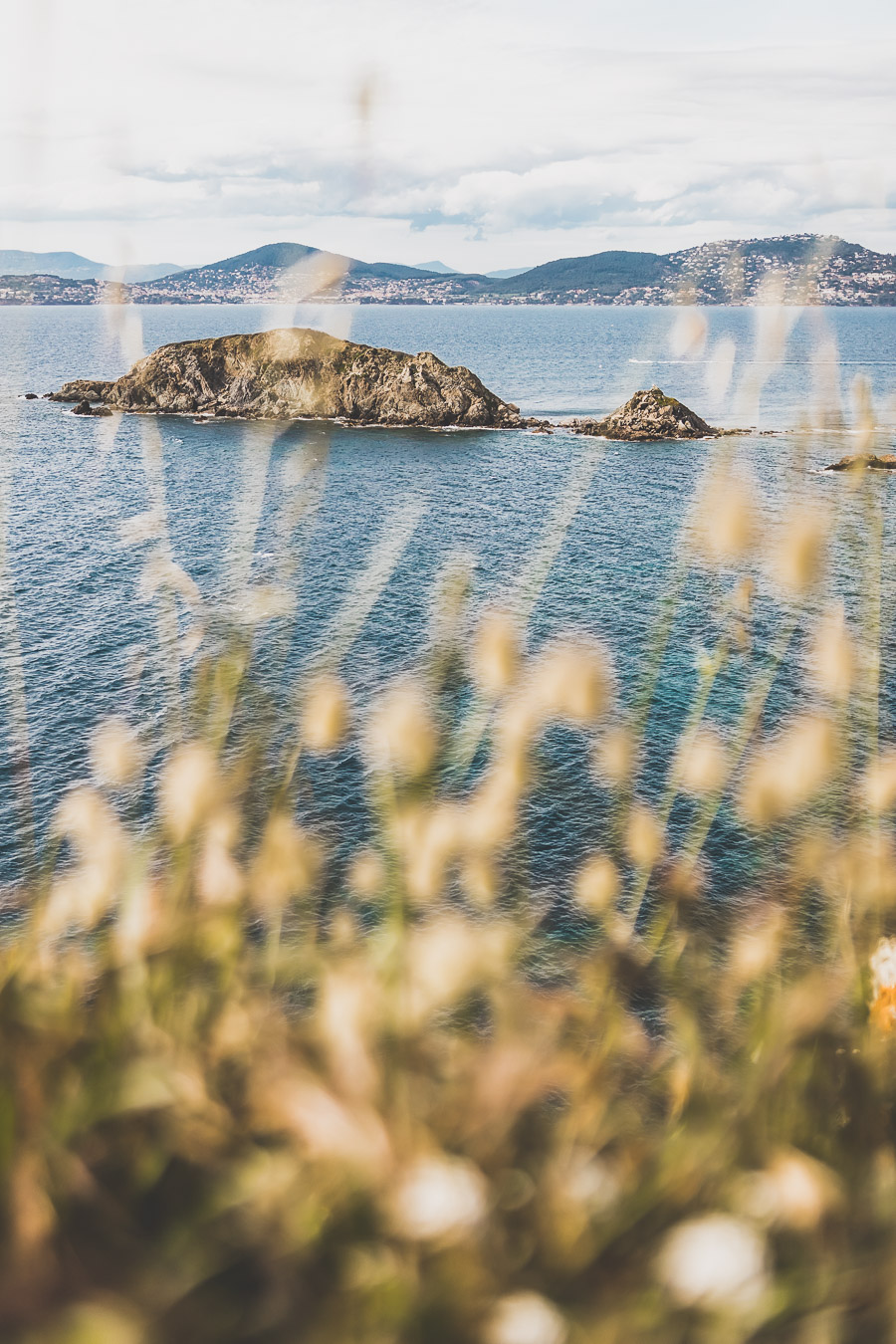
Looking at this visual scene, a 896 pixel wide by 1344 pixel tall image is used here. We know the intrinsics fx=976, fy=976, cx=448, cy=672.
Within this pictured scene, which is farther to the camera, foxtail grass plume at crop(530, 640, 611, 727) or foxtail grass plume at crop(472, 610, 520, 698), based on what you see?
foxtail grass plume at crop(472, 610, 520, 698)

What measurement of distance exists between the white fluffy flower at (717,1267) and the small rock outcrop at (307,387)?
4449 inches

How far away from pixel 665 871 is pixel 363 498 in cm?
8234

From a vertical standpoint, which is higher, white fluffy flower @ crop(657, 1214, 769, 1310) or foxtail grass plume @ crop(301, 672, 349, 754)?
foxtail grass plume @ crop(301, 672, 349, 754)

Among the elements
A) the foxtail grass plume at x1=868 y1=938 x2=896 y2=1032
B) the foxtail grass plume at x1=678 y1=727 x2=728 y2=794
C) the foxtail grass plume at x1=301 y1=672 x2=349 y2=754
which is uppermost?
the foxtail grass plume at x1=301 y1=672 x2=349 y2=754

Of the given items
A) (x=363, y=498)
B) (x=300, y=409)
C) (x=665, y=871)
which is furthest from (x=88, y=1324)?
(x=300, y=409)

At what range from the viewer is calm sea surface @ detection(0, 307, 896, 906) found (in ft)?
57.7

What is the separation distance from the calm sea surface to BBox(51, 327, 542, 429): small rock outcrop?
16.7ft

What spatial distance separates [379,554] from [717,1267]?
2624mm

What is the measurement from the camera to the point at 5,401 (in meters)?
115

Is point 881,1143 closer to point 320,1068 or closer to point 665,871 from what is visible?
point 665,871

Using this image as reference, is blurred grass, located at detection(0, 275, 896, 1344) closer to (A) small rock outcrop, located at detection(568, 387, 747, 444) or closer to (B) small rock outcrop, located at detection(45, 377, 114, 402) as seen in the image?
(A) small rock outcrop, located at detection(568, 387, 747, 444)

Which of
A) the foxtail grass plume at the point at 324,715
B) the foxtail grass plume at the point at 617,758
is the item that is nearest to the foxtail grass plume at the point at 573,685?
the foxtail grass plume at the point at 617,758

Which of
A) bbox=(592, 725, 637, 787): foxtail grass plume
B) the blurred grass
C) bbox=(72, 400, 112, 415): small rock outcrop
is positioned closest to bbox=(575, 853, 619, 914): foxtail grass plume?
the blurred grass

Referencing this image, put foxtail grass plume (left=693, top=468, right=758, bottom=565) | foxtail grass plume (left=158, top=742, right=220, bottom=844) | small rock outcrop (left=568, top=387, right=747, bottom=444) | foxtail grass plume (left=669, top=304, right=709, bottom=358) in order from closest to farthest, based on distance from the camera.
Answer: foxtail grass plume (left=158, top=742, right=220, bottom=844), foxtail grass plume (left=693, top=468, right=758, bottom=565), foxtail grass plume (left=669, top=304, right=709, bottom=358), small rock outcrop (left=568, top=387, right=747, bottom=444)
